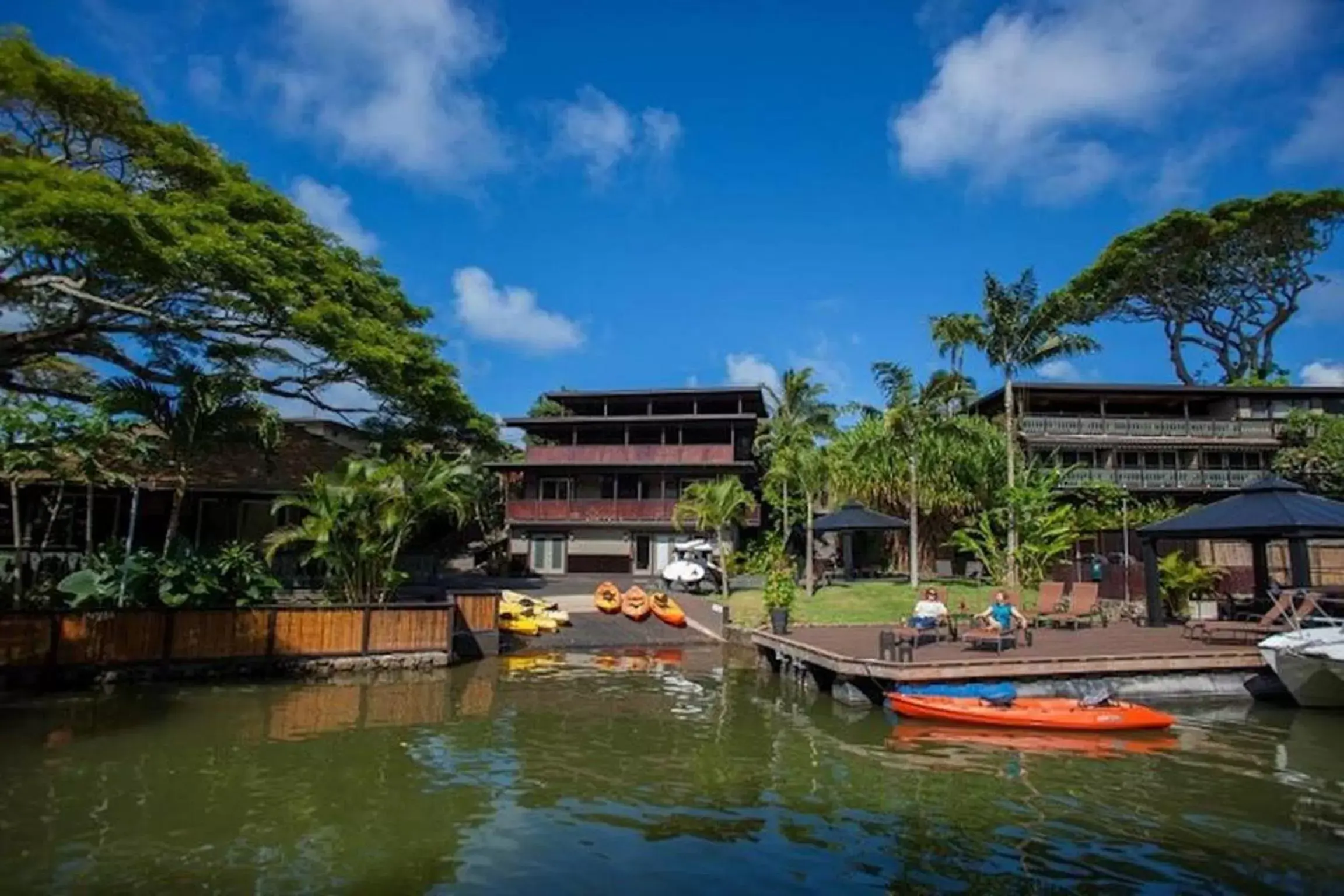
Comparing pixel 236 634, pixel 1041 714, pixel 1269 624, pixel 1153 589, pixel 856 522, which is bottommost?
pixel 1041 714

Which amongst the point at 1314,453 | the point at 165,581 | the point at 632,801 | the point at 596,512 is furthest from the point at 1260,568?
the point at 596,512

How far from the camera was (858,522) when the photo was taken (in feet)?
87.9

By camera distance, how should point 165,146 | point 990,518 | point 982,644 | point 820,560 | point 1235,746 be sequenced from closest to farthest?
point 1235,746
point 982,644
point 165,146
point 990,518
point 820,560

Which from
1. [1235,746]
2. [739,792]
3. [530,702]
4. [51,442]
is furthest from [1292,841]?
[51,442]

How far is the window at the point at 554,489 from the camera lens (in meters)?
43.0

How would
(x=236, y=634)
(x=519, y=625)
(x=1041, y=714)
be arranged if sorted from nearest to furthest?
(x=1041, y=714) → (x=236, y=634) → (x=519, y=625)

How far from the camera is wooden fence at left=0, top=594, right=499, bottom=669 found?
1497 cm

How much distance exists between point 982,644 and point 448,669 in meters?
11.5

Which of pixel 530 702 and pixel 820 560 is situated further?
pixel 820 560

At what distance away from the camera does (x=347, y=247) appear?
93.5ft

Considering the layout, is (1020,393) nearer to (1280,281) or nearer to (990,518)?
(990,518)

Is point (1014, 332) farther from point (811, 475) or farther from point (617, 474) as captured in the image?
point (617, 474)

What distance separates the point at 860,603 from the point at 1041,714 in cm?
1309

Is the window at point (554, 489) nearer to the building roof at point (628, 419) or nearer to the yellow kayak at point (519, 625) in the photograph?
the building roof at point (628, 419)
